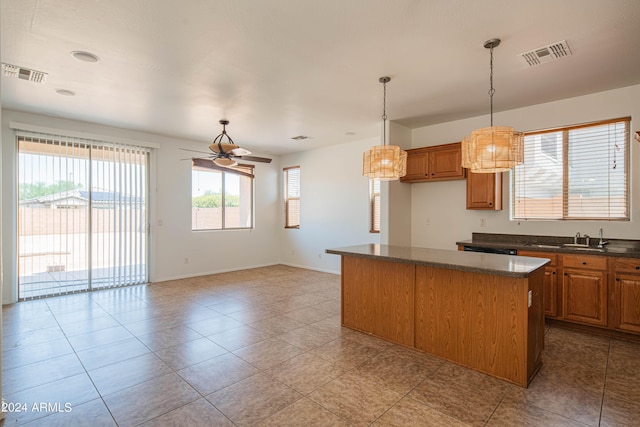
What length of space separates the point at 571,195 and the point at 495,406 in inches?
129

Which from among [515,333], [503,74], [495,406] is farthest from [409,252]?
[503,74]

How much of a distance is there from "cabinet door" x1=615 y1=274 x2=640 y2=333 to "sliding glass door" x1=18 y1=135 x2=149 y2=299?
7.00 metres

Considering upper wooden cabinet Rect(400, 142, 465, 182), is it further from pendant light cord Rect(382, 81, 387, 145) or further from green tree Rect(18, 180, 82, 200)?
green tree Rect(18, 180, 82, 200)

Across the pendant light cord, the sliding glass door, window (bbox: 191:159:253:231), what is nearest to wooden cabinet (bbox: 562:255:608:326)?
the pendant light cord

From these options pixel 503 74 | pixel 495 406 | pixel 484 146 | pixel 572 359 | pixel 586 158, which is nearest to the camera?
pixel 495 406

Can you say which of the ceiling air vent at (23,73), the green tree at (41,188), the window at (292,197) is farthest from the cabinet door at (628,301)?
the green tree at (41,188)

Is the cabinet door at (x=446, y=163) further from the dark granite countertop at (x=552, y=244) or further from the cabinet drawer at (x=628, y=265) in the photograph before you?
the cabinet drawer at (x=628, y=265)

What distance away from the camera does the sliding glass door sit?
4.98 metres

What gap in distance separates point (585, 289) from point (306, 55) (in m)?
3.93

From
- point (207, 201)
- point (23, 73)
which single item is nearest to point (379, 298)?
point (23, 73)

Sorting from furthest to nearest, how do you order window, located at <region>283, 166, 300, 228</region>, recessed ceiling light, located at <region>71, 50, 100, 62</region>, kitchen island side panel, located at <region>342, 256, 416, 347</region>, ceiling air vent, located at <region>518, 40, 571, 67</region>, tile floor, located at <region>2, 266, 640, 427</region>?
window, located at <region>283, 166, 300, 228</region>
kitchen island side panel, located at <region>342, 256, 416, 347</region>
recessed ceiling light, located at <region>71, 50, 100, 62</region>
ceiling air vent, located at <region>518, 40, 571, 67</region>
tile floor, located at <region>2, 266, 640, 427</region>

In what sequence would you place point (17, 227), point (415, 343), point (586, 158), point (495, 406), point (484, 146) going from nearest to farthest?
1. point (495, 406)
2. point (484, 146)
3. point (415, 343)
4. point (586, 158)
5. point (17, 227)

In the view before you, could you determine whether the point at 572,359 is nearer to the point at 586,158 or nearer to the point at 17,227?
the point at 586,158

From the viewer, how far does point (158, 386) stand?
2568 millimetres
